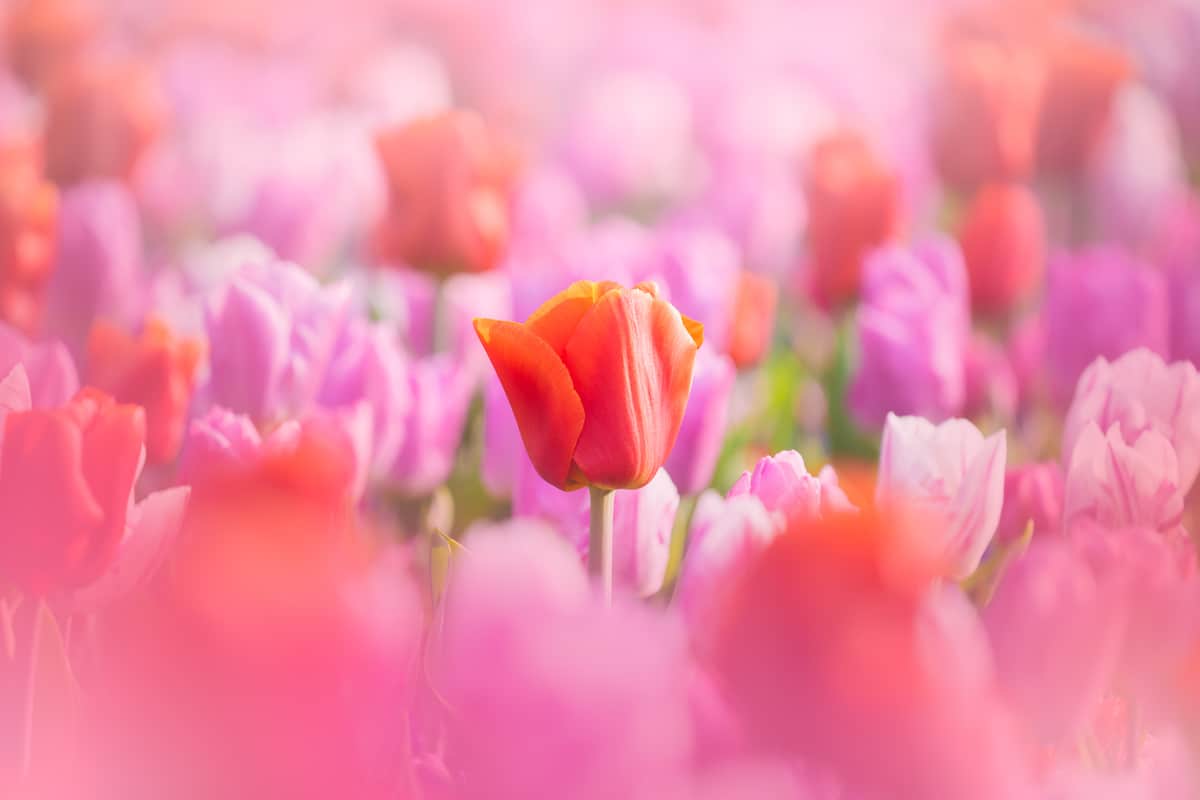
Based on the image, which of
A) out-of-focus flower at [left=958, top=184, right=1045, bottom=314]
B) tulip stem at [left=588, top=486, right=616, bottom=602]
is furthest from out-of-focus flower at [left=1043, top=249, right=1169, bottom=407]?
tulip stem at [left=588, top=486, right=616, bottom=602]

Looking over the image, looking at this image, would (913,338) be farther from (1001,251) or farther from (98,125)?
(98,125)

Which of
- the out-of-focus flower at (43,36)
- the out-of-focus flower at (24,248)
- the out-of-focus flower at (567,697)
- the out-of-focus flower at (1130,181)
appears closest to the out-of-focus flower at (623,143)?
the out-of-focus flower at (1130,181)

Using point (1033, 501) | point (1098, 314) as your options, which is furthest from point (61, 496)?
point (1098, 314)

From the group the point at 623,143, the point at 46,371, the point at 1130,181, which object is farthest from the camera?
the point at 623,143

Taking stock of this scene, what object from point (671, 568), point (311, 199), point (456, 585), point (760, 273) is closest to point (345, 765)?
point (456, 585)

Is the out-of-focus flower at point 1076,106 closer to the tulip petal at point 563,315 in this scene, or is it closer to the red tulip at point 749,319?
the red tulip at point 749,319

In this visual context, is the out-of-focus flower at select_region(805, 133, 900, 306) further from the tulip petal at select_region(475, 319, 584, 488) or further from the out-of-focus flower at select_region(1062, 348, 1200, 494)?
the tulip petal at select_region(475, 319, 584, 488)
